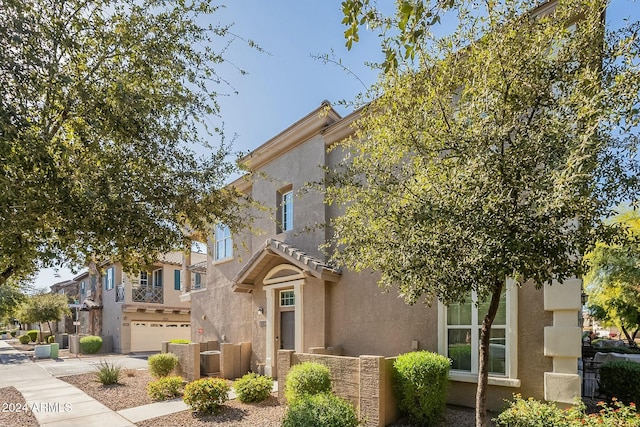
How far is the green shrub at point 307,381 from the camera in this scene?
829 centimetres

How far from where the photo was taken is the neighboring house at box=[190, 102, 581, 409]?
25.7 feet

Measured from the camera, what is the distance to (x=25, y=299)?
108 ft

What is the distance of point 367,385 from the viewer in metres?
7.84

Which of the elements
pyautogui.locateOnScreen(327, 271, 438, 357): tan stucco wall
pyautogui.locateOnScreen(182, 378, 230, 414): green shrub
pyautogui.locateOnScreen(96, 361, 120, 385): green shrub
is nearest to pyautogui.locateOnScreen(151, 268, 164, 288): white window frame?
pyautogui.locateOnScreen(96, 361, 120, 385): green shrub

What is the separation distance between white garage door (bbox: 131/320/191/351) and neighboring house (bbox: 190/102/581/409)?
1214cm

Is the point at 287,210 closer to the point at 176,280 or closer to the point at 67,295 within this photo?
the point at 176,280

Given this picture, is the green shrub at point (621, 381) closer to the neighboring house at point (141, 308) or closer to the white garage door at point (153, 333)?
the neighboring house at point (141, 308)

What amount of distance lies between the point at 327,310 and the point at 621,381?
7.21 m

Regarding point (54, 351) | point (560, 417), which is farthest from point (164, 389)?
point (54, 351)

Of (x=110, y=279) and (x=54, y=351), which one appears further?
(x=110, y=279)

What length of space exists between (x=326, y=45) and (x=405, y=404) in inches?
277

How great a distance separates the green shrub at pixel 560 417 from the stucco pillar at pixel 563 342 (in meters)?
0.86

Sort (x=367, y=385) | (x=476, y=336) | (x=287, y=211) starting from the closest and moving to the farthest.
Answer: (x=367, y=385)
(x=476, y=336)
(x=287, y=211)

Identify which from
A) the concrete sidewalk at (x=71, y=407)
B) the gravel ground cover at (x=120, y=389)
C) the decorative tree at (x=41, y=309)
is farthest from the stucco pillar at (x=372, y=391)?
the decorative tree at (x=41, y=309)
